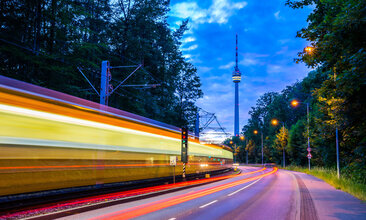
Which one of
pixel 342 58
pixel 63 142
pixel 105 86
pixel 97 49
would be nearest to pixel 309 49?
pixel 342 58

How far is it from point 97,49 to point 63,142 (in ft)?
53.2

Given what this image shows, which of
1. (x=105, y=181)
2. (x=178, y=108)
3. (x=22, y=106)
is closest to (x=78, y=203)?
(x=105, y=181)

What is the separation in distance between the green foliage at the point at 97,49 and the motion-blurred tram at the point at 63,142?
506cm

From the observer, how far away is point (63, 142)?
11742 millimetres

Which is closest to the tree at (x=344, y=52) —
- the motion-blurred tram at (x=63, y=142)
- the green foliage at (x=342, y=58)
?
the green foliage at (x=342, y=58)

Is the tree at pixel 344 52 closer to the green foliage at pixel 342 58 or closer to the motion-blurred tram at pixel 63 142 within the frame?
the green foliage at pixel 342 58

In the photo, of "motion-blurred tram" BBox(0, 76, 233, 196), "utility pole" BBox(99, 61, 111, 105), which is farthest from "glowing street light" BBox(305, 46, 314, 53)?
"utility pole" BBox(99, 61, 111, 105)

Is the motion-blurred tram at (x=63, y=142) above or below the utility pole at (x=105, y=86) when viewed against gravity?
below

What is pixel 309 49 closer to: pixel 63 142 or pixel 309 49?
pixel 309 49

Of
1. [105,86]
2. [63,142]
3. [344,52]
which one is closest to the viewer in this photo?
[344,52]

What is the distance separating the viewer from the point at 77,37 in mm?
25688

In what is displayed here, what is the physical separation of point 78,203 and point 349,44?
11.8m

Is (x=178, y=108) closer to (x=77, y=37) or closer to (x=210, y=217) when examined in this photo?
(x=77, y=37)

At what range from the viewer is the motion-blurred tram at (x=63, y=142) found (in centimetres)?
967
